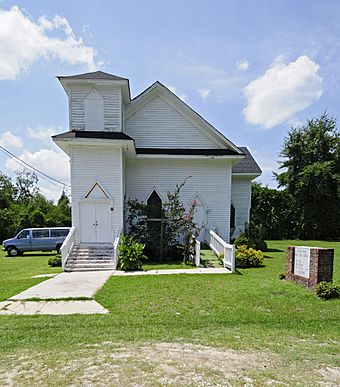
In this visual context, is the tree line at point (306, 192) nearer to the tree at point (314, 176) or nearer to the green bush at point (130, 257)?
the tree at point (314, 176)

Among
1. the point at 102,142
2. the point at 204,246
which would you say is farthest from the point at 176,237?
the point at 102,142

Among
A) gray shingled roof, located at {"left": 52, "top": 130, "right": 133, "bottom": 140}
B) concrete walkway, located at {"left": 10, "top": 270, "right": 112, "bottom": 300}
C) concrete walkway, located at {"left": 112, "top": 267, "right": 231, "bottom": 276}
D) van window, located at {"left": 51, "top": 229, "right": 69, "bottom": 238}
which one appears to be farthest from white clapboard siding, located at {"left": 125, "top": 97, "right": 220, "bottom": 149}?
van window, located at {"left": 51, "top": 229, "right": 69, "bottom": 238}

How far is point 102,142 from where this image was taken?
509 inches

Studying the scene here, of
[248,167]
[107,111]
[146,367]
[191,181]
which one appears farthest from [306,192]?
[146,367]

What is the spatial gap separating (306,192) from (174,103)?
20393mm

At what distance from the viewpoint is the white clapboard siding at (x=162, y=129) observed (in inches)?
637

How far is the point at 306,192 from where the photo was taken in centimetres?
3028

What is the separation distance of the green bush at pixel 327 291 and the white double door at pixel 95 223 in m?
8.97

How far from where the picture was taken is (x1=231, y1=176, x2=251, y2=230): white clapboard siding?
733 inches

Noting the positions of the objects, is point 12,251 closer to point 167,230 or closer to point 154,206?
point 154,206

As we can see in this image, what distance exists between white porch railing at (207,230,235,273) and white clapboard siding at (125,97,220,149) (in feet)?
17.3

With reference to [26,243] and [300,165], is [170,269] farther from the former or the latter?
[300,165]

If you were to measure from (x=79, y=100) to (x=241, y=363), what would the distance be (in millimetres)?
13688

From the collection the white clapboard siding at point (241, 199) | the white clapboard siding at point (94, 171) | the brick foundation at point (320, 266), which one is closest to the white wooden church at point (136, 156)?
the white clapboard siding at point (94, 171)
